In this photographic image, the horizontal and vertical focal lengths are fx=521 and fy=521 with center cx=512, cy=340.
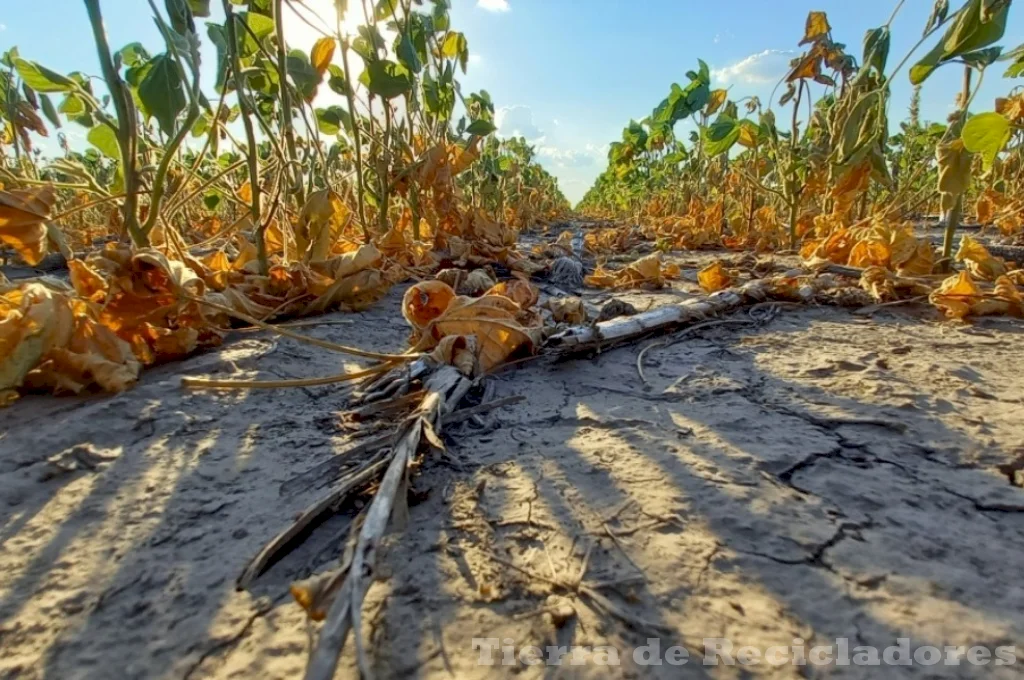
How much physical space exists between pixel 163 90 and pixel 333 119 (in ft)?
7.31

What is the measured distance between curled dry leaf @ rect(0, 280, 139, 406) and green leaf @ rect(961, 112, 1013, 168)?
9.50ft

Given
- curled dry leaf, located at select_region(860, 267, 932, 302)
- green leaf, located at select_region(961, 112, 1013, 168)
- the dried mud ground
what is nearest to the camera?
the dried mud ground

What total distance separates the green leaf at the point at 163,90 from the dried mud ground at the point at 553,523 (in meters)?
0.81

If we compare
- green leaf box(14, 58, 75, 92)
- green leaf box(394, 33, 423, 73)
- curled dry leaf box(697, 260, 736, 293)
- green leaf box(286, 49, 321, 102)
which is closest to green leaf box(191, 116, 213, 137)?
green leaf box(286, 49, 321, 102)

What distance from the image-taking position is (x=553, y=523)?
0.89 m

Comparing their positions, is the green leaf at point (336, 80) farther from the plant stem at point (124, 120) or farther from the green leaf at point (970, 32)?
the green leaf at point (970, 32)

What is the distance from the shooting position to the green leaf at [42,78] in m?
1.53

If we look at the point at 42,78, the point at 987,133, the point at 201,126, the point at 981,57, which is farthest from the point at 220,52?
the point at 981,57

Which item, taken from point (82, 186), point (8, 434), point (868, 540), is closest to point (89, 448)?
point (8, 434)

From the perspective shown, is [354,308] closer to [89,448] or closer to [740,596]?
[89,448]

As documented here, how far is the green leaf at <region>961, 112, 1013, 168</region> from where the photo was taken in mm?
1877

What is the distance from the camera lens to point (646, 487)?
0.98m

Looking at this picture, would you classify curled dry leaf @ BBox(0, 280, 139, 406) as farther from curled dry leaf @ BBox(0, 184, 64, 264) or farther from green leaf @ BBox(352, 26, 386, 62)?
green leaf @ BBox(352, 26, 386, 62)

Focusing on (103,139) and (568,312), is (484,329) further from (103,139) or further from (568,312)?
(103,139)
